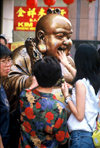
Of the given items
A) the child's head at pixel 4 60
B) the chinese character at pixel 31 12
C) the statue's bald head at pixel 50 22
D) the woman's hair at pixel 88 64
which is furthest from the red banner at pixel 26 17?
the child's head at pixel 4 60

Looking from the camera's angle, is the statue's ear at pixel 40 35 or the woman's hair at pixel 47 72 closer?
the woman's hair at pixel 47 72

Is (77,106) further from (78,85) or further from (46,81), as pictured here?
(46,81)

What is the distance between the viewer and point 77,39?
12.2 meters

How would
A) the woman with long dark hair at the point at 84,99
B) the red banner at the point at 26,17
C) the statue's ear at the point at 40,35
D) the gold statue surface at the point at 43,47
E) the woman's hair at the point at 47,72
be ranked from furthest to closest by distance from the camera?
the red banner at the point at 26,17
the statue's ear at the point at 40,35
the gold statue surface at the point at 43,47
the woman with long dark hair at the point at 84,99
the woman's hair at the point at 47,72

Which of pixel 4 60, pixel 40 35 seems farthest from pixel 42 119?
pixel 40 35

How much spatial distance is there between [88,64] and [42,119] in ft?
2.14

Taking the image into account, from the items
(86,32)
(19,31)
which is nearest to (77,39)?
(86,32)

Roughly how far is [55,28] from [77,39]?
9.24 meters

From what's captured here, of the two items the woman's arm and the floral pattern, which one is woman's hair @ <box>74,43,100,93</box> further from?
the floral pattern

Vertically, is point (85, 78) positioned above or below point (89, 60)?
below

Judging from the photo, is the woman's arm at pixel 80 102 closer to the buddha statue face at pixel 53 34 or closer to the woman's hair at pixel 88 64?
the woman's hair at pixel 88 64

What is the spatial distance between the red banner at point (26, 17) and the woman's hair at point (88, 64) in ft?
25.9

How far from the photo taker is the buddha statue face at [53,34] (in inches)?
123

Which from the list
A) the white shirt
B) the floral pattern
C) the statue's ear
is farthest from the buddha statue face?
the floral pattern
